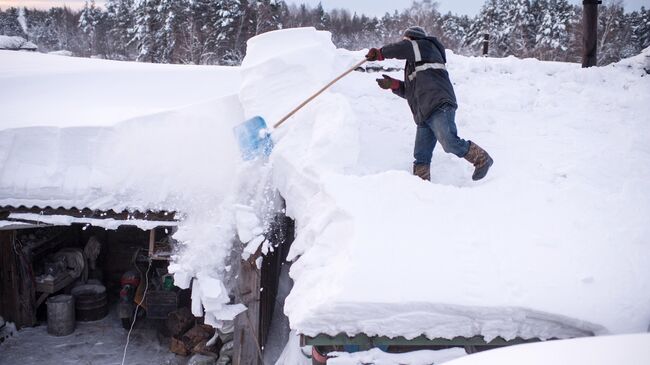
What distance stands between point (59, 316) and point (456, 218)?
24.2 feet

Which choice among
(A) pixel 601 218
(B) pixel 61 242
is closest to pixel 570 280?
(A) pixel 601 218

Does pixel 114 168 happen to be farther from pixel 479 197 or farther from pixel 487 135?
pixel 487 135

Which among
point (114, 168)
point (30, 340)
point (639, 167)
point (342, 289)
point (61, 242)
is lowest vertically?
point (30, 340)

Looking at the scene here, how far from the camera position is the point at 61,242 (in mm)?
8172

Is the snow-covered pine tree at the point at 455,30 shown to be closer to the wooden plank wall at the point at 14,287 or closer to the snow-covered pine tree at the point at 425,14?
the snow-covered pine tree at the point at 425,14

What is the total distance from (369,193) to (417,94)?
4.33 feet

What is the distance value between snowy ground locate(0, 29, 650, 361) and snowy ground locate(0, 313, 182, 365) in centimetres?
329

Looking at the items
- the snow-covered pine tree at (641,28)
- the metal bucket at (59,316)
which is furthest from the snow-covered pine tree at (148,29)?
the snow-covered pine tree at (641,28)

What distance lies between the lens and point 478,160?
4090 mm

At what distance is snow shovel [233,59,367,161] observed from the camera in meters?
4.61

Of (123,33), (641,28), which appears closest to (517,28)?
(641,28)

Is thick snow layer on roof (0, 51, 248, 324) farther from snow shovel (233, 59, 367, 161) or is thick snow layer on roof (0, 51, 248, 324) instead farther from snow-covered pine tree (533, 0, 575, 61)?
snow-covered pine tree (533, 0, 575, 61)

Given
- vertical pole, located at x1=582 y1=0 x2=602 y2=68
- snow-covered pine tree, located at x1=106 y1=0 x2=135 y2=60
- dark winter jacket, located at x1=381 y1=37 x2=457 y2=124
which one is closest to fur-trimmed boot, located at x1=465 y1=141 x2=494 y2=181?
dark winter jacket, located at x1=381 y1=37 x2=457 y2=124

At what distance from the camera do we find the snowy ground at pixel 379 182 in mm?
2918
